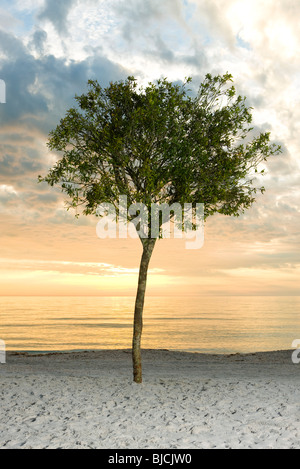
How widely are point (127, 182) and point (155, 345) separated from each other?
43.1m

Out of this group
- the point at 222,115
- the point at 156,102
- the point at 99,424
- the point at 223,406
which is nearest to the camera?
the point at 99,424

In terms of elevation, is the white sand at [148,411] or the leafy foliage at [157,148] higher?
the leafy foliage at [157,148]

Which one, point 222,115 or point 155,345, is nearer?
point 222,115

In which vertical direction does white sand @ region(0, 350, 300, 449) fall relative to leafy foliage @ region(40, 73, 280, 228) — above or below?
below

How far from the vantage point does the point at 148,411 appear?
1281 centimetres

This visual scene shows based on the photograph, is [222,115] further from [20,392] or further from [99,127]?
[20,392]

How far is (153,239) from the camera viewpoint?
51.7 feet

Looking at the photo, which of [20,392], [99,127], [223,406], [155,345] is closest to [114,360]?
[20,392]

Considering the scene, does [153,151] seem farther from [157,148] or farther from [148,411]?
[148,411]

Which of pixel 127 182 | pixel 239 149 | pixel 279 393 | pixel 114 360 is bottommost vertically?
pixel 114 360

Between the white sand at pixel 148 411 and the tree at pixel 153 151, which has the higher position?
the tree at pixel 153 151

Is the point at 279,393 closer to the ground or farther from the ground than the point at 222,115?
closer to the ground

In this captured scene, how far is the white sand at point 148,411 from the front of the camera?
10.5 m

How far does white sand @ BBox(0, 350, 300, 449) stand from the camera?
34.3ft
